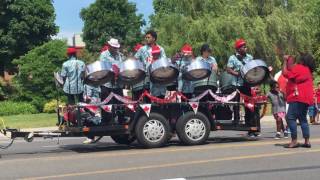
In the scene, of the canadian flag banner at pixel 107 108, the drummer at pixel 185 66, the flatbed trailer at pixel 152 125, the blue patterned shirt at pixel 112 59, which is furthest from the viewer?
the drummer at pixel 185 66

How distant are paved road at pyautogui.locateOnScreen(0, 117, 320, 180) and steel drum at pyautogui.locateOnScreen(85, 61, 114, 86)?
1385 millimetres

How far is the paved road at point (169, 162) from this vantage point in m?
9.45

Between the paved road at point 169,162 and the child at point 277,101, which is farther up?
the child at point 277,101

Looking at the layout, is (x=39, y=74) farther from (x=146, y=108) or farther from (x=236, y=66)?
(x=146, y=108)

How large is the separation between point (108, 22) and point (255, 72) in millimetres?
61935

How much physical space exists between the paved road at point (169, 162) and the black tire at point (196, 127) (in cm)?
20

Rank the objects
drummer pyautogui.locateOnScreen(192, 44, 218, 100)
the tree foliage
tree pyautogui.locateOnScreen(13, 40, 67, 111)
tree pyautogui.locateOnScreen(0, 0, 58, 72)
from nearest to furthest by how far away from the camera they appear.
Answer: drummer pyautogui.locateOnScreen(192, 44, 218, 100) < tree pyautogui.locateOnScreen(13, 40, 67, 111) < the tree foliage < tree pyautogui.locateOnScreen(0, 0, 58, 72)

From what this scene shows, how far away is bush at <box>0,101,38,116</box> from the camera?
31.7 m

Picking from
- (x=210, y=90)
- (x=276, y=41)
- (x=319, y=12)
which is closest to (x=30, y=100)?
(x=276, y=41)

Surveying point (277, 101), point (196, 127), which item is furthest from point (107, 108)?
point (277, 101)

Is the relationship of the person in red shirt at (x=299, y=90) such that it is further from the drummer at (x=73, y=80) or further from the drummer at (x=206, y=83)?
the drummer at (x=73, y=80)

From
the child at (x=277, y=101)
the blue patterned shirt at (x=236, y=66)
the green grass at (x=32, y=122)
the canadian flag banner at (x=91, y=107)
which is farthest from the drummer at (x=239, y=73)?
the green grass at (x=32, y=122)

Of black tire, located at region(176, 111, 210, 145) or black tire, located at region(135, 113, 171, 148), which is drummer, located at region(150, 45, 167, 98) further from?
black tire, located at region(176, 111, 210, 145)

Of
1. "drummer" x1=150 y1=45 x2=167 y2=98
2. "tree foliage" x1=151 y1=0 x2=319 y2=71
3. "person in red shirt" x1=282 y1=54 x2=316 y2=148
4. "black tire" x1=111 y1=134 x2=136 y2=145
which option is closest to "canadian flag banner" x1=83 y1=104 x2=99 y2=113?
"drummer" x1=150 y1=45 x2=167 y2=98
